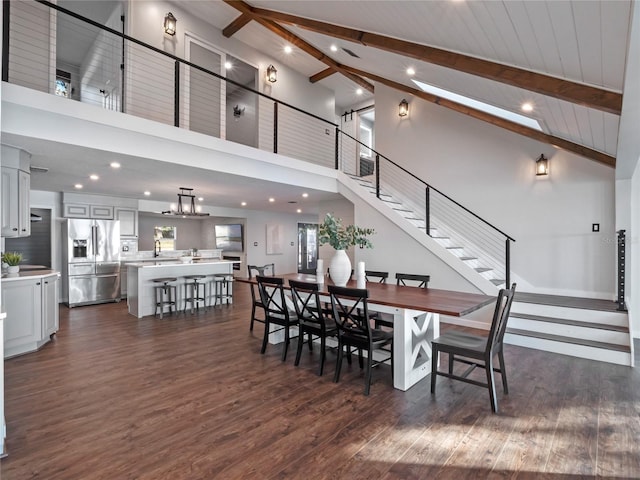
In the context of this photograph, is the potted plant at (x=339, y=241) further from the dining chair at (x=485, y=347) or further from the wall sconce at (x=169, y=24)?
the wall sconce at (x=169, y=24)

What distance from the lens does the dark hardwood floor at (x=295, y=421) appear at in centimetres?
203

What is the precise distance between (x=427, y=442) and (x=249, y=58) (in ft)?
25.6

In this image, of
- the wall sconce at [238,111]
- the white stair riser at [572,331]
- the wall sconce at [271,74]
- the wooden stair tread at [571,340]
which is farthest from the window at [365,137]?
the wooden stair tread at [571,340]

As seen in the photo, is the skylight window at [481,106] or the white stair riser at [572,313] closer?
the white stair riser at [572,313]

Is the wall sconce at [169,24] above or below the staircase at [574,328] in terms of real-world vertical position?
above

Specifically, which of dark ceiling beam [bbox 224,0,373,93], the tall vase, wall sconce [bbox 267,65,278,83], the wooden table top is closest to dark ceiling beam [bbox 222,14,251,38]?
dark ceiling beam [bbox 224,0,373,93]

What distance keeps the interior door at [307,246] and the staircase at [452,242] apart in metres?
5.90

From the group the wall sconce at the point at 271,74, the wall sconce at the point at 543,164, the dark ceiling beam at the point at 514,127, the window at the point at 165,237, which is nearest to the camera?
the dark ceiling beam at the point at 514,127

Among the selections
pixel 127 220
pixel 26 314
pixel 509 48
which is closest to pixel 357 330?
pixel 509 48

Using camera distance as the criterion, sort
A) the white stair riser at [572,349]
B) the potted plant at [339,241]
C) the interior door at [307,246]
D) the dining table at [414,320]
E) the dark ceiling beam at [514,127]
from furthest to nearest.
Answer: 1. the interior door at [307,246]
2. the dark ceiling beam at [514,127]
3. the potted plant at [339,241]
4. the white stair riser at [572,349]
5. the dining table at [414,320]

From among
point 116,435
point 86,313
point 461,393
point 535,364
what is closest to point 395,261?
point 535,364

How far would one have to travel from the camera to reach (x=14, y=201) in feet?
12.9

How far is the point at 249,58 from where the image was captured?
7.33 metres

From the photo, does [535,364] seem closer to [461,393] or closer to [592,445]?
[461,393]
